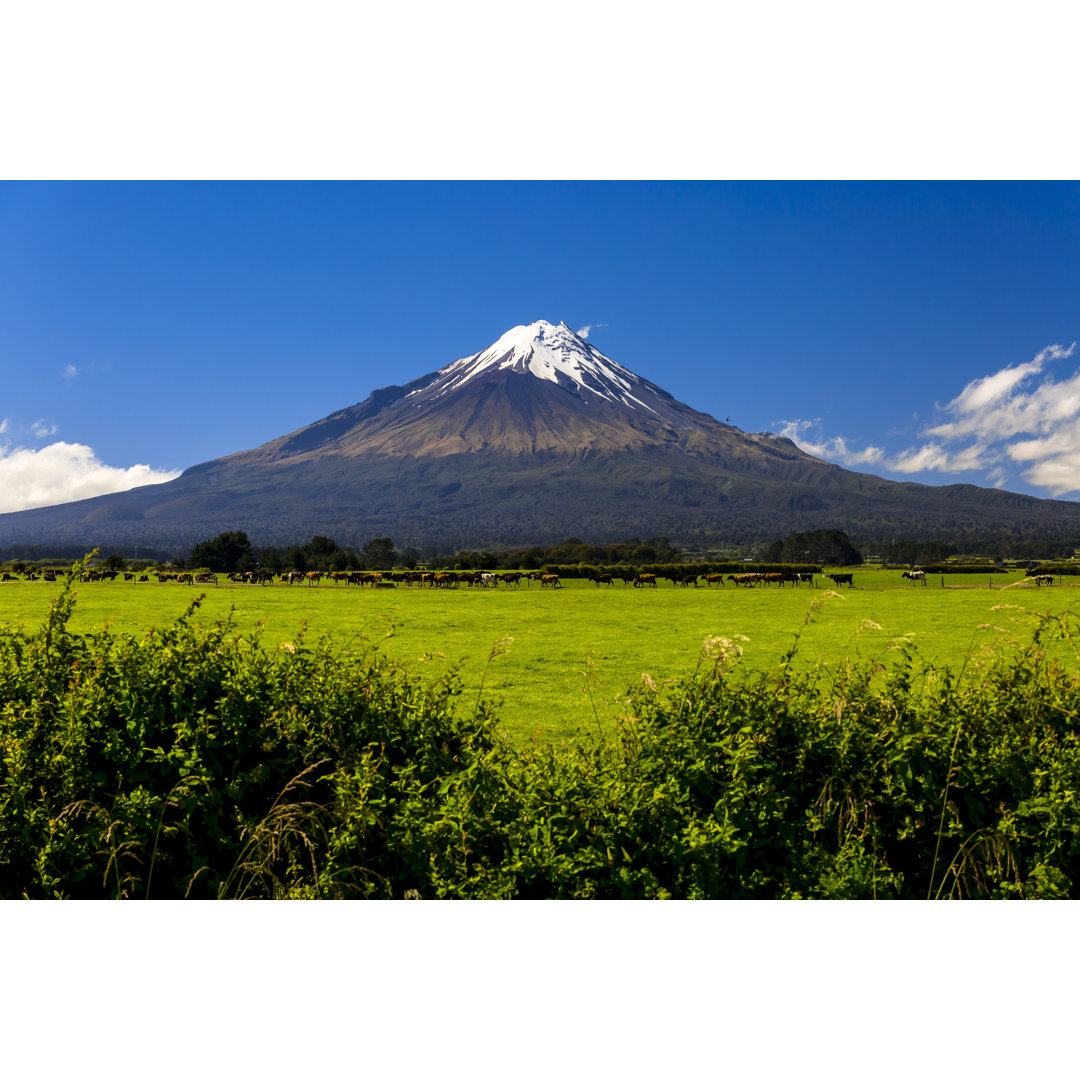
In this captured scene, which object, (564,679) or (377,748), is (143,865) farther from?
(564,679)

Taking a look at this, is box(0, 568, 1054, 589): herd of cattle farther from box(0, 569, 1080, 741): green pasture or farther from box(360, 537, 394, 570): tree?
box(0, 569, 1080, 741): green pasture

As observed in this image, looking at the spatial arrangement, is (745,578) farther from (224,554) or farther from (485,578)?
(224,554)

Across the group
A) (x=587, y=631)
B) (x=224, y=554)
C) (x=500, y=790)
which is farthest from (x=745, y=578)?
(x=500, y=790)

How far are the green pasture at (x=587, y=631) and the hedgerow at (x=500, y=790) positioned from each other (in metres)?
0.40

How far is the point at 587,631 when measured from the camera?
16.1 metres

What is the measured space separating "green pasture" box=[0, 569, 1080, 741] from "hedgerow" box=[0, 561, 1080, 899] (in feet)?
1.30

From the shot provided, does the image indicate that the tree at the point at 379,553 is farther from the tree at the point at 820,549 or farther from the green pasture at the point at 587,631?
the tree at the point at 820,549

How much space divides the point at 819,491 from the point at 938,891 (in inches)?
→ 8023

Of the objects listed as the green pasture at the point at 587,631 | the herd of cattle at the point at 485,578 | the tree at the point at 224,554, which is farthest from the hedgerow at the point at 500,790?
the tree at the point at 224,554

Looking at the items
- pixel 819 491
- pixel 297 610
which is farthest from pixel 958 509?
pixel 297 610

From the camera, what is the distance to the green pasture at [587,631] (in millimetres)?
5707

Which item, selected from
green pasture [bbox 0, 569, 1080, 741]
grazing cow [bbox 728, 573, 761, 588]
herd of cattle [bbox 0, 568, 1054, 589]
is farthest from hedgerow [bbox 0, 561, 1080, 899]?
herd of cattle [bbox 0, 568, 1054, 589]

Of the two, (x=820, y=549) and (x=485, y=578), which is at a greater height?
(x=820, y=549)

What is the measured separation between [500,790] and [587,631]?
39.9 ft
